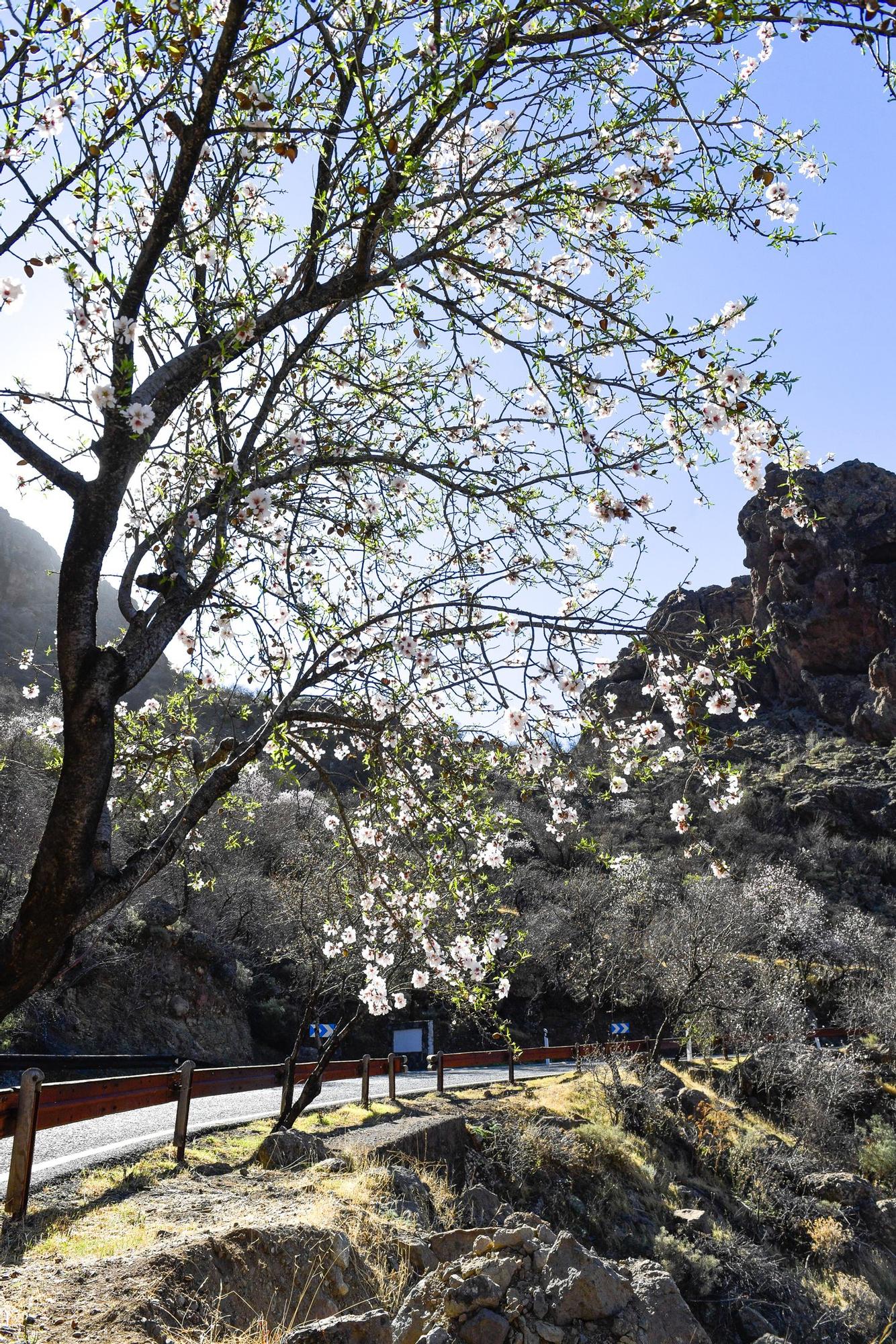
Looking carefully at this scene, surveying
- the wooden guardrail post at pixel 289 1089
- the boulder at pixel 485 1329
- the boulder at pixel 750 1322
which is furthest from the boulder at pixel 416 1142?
the boulder at pixel 485 1329

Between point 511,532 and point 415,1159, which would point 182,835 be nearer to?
point 511,532

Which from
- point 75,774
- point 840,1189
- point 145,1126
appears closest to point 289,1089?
point 145,1126

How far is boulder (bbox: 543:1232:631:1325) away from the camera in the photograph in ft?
16.8

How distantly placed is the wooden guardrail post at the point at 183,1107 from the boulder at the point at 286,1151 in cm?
82

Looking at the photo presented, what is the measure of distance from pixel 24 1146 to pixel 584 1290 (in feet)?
13.7

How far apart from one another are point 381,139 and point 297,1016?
2410cm

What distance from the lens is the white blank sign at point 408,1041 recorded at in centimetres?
2439

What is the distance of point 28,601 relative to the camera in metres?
65.2

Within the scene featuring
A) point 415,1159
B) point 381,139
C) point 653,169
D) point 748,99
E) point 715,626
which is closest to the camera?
point 381,139

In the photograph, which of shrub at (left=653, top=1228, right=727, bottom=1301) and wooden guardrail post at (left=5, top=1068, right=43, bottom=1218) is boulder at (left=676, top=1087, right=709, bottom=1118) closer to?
shrub at (left=653, top=1228, right=727, bottom=1301)

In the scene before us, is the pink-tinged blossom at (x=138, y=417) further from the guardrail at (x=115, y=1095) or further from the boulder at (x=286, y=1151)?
the boulder at (x=286, y=1151)

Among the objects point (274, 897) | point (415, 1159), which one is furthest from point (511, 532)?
point (274, 897)

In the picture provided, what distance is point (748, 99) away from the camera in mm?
4234

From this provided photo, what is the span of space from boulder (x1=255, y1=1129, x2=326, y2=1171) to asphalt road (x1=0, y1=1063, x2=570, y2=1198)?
1.29 metres
